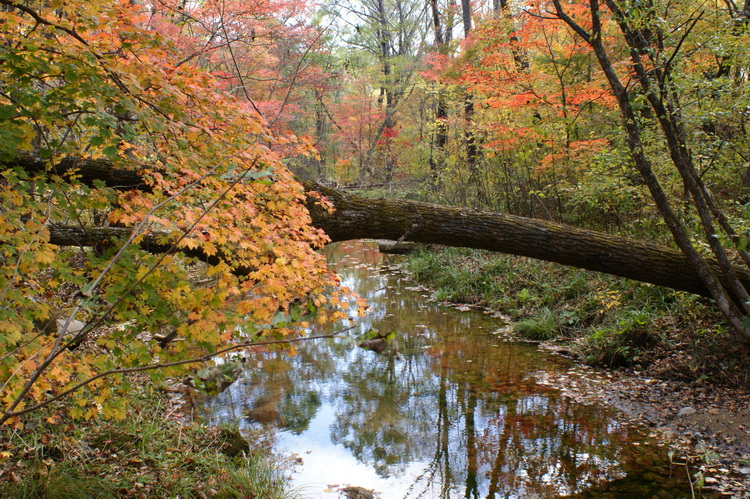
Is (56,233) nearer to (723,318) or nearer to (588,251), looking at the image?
(588,251)

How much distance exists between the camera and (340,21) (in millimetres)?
19016

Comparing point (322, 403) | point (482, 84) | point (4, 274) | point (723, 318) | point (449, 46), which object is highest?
point (449, 46)

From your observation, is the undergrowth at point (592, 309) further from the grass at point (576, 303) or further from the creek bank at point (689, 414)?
the creek bank at point (689, 414)

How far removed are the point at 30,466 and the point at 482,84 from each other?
9.13m

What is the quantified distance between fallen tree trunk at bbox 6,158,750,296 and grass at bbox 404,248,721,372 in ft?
2.17

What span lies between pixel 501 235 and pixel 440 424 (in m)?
2.06

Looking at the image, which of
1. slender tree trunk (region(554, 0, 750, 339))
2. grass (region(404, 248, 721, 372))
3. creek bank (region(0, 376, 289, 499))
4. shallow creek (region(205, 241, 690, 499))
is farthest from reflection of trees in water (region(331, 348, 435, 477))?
slender tree trunk (region(554, 0, 750, 339))

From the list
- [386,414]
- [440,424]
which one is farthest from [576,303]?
[386,414]

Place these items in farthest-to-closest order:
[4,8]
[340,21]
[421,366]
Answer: [340,21] → [421,366] → [4,8]

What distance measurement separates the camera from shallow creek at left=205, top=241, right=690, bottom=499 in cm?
384

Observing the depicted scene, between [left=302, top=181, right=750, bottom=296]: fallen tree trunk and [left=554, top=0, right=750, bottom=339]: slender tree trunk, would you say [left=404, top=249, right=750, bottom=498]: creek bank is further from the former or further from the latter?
[left=302, top=181, right=750, bottom=296]: fallen tree trunk

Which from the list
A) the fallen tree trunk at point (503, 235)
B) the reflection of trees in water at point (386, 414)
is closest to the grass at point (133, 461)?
the reflection of trees in water at point (386, 414)

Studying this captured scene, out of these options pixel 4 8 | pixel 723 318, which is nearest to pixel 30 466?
pixel 4 8

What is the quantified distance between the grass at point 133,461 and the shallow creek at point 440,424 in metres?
0.44
